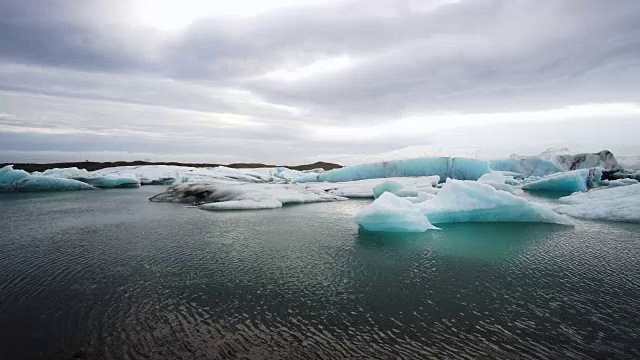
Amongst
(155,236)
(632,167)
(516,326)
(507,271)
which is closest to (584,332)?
(516,326)

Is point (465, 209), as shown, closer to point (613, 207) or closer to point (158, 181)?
point (613, 207)

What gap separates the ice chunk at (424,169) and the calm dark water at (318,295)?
1732 centimetres

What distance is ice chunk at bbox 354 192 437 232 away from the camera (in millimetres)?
11656

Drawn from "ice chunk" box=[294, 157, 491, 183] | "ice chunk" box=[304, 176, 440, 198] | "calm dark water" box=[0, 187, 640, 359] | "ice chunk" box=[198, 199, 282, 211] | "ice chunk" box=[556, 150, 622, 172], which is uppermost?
"ice chunk" box=[556, 150, 622, 172]

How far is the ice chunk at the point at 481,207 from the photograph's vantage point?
13.1 meters

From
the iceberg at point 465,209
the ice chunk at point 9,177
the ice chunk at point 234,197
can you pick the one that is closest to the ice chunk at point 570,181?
the iceberg at point 465,209

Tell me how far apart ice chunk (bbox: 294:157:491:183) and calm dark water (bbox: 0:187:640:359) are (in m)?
17.3

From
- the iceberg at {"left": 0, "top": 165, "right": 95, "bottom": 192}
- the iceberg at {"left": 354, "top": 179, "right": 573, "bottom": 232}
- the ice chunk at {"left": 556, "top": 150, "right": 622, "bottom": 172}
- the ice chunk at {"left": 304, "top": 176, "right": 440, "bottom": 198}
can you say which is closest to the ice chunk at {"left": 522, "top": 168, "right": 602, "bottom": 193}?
the ice chunk at {"left": 556, "top": 150, "right": 622, "bottom": 172}

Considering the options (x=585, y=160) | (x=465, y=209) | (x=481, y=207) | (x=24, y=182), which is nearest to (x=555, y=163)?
Answer: (x=585, y=160)

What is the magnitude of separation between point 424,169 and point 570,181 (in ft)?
33.1

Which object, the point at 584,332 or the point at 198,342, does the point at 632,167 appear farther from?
the point at 198,342

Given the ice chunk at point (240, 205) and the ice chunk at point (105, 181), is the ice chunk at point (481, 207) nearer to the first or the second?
the ice chunk at point (240, 205)

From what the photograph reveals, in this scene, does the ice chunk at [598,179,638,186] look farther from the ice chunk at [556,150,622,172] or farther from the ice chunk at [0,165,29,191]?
the ice chunk at [0,165,29,191]

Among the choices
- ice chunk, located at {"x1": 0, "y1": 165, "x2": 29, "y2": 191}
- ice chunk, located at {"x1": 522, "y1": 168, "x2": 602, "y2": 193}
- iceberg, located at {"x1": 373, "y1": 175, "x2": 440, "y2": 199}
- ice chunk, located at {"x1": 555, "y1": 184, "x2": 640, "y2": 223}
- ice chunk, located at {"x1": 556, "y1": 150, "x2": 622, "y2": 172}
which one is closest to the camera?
ice chunk, located at {"x1": 555, "y1": 184, "x2": 640, "y2": 223}
